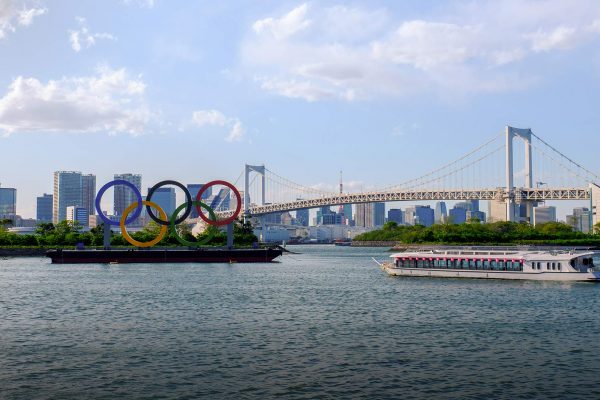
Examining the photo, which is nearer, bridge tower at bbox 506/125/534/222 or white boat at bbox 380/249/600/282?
white boat at bbox 380/249/600/282

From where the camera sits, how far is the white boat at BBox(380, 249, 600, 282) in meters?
49.8

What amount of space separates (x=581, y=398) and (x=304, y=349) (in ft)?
30.0

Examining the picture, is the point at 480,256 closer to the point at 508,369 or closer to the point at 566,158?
the point at 508,369

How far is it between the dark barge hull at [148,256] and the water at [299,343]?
3736 cm

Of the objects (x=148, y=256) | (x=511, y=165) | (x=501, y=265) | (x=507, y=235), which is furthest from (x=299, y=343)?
(x=511, y=165)

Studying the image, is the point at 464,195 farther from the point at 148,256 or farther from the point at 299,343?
the point at 299,343

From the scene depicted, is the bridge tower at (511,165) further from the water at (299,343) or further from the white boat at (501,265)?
the water at (299,343)

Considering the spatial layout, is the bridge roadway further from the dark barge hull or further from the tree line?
the dark barge hull

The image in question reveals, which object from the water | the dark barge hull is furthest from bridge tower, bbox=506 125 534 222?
the water

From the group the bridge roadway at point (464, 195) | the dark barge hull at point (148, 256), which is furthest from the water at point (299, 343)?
the bridge roadway at point (464, 195)

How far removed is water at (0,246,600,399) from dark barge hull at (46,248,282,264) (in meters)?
37.4

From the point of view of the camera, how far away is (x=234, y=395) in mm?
17625

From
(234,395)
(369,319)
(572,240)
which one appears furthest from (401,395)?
(572,240)

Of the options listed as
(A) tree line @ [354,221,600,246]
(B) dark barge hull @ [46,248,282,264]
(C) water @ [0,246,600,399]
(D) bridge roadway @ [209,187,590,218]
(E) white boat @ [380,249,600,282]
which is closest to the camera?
(C) water @ [0,246,600,399]
